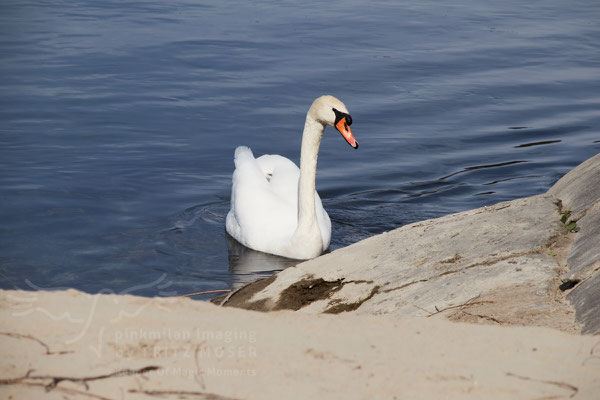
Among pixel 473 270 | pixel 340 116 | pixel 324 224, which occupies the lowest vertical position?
pixel 324 224

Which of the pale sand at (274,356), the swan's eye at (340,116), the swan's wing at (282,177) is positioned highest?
the swan's eye at (340,116)

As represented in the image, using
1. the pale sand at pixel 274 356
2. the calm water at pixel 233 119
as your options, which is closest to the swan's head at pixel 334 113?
the calm water at pixel 233 119

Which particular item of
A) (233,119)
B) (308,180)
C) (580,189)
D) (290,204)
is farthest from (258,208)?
(233,119)

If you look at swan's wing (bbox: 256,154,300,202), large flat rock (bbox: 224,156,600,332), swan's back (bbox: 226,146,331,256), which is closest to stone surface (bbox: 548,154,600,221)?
large flat rock (bbox: 224,156,600,332)

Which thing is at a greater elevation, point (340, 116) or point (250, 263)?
point (340, 116)

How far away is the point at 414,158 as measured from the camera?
11.7m

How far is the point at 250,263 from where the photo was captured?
8.54m

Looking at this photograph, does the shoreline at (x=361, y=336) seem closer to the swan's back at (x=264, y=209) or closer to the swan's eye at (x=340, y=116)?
the swan's eye at (x=340, y=116)

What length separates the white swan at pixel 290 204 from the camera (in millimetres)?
8523

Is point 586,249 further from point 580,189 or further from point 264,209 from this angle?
point 264,209

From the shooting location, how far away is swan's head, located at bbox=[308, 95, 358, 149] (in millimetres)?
8297

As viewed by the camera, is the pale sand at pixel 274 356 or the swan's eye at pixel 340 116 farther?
the swan's eye at pixel 340 116

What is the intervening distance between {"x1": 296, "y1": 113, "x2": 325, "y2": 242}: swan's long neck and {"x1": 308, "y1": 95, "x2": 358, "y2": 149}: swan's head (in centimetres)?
Result: 19

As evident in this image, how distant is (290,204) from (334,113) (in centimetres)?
136
